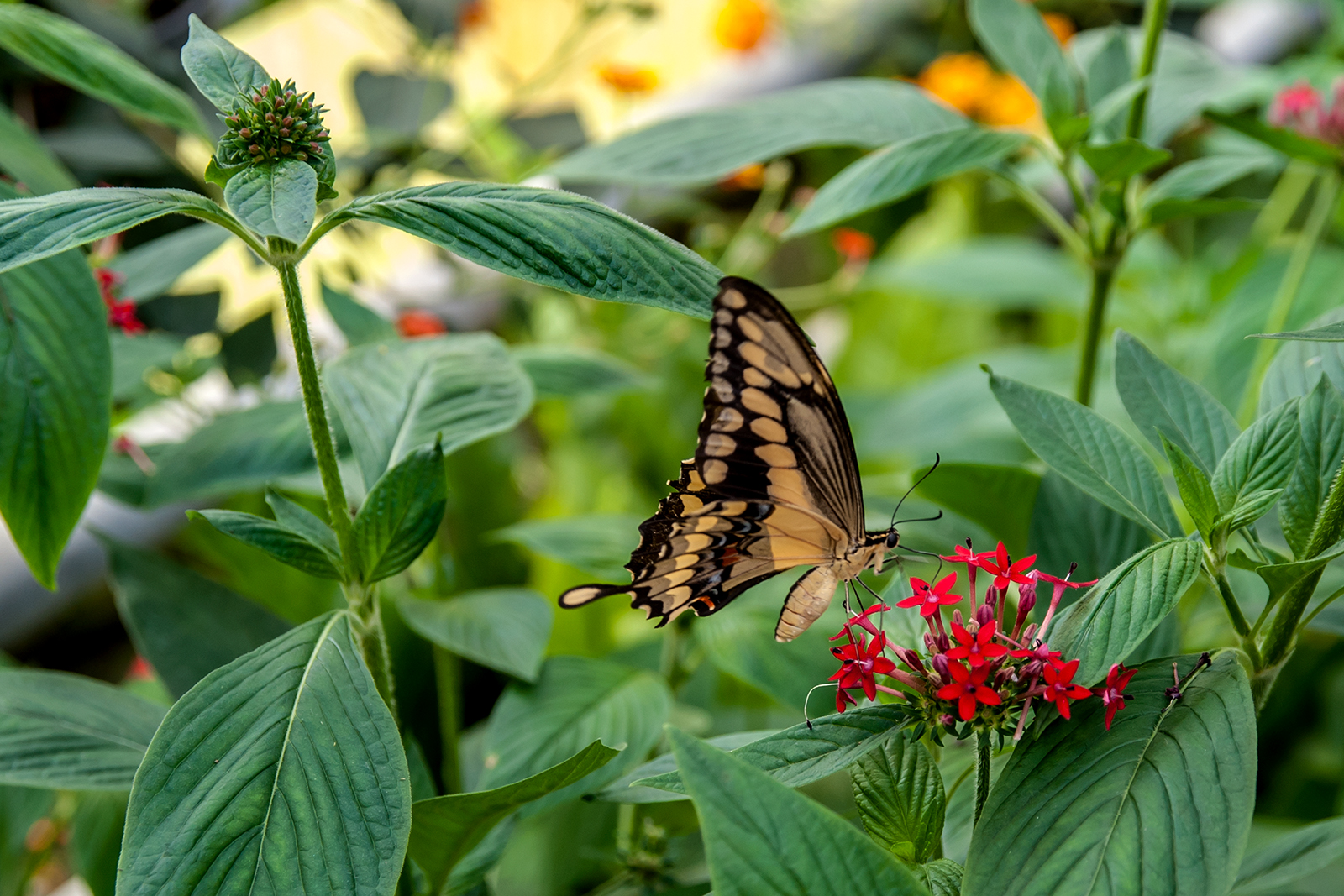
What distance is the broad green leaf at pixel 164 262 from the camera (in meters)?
0.58

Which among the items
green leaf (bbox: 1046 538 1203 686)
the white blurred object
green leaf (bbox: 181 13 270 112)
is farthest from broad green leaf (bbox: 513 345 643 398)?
the white blurred object

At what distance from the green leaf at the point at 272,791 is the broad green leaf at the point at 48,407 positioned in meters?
0.13

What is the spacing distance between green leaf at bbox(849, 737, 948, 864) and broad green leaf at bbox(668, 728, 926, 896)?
5cm

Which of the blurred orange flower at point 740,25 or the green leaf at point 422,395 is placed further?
the blurred orange flower at point 740,25

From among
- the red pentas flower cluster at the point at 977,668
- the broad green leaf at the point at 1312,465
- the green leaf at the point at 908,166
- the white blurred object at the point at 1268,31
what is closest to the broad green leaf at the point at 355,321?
the green leaf at the point at 908,166

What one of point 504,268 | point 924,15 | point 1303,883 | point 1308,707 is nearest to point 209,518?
point 504,268

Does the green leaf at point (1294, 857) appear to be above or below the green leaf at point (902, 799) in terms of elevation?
below

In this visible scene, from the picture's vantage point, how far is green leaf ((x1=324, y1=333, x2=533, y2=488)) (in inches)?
19.5

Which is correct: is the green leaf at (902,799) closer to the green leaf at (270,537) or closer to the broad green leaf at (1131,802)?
the broad green leaf at (1131,802)

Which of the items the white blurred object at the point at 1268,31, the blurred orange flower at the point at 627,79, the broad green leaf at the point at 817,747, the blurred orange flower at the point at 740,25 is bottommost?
the broad green leaf at the point at 817,747

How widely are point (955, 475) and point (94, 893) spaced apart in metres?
0.53

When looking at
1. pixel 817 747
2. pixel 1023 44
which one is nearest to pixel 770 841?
pixel 817 747

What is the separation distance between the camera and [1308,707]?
2.98ft

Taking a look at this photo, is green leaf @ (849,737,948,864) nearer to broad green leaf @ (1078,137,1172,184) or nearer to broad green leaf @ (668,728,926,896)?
broad green leaf @ (668,728,926,896)
